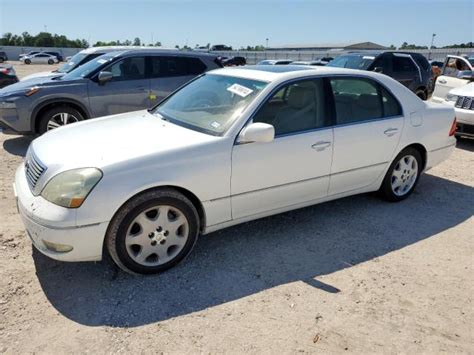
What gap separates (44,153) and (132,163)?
860 mm

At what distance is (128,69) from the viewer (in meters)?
7.45

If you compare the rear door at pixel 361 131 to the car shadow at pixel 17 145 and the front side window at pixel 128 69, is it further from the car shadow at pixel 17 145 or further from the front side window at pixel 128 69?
the car shadow at pixel 17 145

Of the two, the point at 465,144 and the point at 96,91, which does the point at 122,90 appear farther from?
the point at 465,144

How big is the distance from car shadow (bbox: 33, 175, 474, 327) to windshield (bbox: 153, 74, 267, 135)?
1.12 metres

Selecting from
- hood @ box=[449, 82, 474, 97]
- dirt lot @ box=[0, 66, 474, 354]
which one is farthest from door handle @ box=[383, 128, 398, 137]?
hood @ box=[449, 82, 474, 97]

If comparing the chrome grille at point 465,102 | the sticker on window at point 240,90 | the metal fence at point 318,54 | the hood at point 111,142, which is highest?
the sticker on window at point 240,90

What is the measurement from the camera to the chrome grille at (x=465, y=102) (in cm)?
751

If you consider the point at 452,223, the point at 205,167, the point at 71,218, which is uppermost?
the point at 205,167

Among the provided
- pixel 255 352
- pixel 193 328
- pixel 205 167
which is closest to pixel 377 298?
pixel 255 352

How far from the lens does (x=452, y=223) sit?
4.43 metres

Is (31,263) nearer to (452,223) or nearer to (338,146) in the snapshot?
(338,146)

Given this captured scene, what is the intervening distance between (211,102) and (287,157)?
91cm

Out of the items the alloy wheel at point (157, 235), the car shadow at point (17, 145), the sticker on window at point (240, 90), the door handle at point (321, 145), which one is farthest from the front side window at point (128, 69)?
the alloy wheel at point (157, 235)

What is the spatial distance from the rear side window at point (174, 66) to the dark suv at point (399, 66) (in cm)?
410
